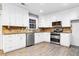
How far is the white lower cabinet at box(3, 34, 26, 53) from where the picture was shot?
10.4ft

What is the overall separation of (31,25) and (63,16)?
2272 millimetres

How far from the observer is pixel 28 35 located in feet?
14.3

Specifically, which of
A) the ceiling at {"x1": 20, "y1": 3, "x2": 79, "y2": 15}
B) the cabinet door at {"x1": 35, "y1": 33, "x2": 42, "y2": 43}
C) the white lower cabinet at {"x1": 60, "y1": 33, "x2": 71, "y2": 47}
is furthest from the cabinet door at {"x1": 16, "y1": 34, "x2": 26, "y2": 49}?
the white lower cabinet at {"x1": 60, "y1": 33, "x2": 71, "y2": 47}

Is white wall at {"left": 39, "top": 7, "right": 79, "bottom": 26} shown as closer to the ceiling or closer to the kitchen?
the kitchen

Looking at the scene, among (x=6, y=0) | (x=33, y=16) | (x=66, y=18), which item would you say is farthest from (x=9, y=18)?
(x=66, y=18)

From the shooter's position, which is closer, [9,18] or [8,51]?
[8,51]

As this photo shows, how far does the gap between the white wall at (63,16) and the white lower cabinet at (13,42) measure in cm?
252

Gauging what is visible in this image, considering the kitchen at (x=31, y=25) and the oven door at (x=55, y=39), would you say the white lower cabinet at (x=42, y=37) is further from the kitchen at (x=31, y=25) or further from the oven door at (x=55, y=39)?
the oven door at (x=55, y=39)

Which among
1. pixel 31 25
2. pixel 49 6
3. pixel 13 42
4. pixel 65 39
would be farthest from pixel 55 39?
pixel 13 42

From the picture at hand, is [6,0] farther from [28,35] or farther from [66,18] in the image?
[66,18]

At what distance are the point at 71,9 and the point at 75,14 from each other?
0.40 m

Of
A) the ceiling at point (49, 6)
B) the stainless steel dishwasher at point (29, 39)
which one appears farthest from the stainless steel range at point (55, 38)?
the ceiling at point (49, 6)

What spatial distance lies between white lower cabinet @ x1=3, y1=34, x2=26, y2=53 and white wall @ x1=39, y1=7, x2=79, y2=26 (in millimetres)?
2519

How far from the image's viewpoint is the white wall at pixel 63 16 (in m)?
4.32
